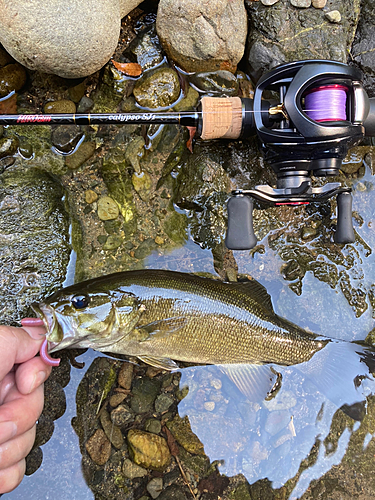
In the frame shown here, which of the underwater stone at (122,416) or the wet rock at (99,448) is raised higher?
the underwater stone at (122,416)

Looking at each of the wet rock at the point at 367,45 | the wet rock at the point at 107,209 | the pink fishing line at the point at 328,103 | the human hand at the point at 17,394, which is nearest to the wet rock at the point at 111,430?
the human hand at the point at 17,394

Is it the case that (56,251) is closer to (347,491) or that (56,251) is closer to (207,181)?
(207,181)

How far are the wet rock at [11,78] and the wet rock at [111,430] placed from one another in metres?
3.11

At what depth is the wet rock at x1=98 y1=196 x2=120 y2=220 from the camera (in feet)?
11.1

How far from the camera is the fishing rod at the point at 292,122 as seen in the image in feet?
8.07

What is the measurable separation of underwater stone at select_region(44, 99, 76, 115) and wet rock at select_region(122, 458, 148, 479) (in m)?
3.28

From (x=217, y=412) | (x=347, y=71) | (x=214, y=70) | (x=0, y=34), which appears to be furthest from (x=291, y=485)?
(x=0, y=34)

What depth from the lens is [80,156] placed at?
11.1 ft

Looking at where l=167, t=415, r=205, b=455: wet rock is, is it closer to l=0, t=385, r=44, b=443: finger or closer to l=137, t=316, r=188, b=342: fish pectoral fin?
l=137, t=316, r=188, b=342: fish pectoral fin

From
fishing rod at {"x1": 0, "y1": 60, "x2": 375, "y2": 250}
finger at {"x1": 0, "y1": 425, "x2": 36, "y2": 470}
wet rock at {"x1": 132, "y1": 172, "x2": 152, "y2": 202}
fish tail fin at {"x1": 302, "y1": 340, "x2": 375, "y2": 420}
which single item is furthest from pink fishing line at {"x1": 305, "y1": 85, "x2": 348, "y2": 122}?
finger at {"x1": 0, "y1": 425, "x2": 36, "y2": 470}

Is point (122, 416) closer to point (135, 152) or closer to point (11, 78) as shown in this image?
point (135, 152)

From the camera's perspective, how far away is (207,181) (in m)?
3.38

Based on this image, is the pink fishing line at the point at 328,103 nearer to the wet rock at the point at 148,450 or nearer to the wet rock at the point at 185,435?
the wet rock at the point at 185,435

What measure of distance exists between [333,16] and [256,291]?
8.86 ft
